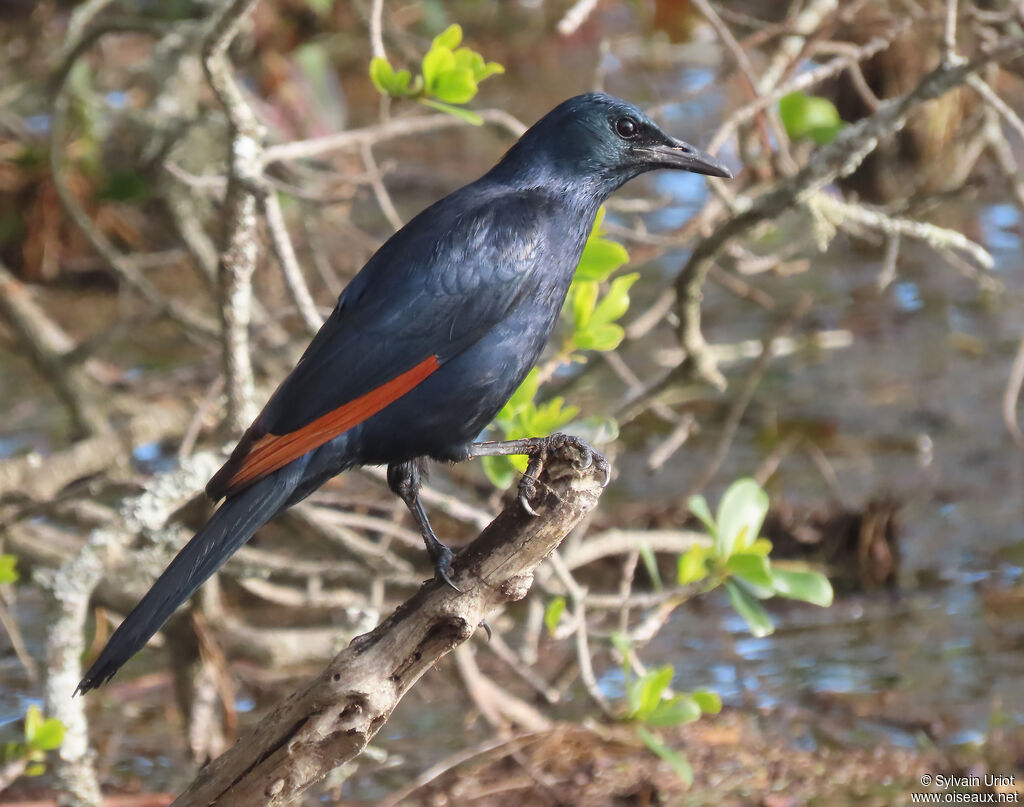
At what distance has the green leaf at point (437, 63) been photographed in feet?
11.6

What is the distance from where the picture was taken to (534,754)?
15.0 feet

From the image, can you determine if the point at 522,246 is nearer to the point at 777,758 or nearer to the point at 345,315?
the point at 345,315

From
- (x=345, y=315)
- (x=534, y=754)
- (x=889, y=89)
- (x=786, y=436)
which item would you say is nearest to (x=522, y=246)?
(x=345, y=315)

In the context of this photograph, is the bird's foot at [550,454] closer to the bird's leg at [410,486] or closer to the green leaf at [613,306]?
the bird's leg at [410,486]

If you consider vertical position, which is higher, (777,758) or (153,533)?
(153,533)

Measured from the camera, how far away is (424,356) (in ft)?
10.7

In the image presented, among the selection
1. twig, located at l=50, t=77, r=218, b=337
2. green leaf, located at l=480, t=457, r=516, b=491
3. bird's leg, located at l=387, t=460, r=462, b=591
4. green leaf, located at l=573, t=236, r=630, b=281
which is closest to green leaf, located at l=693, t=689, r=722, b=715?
green leaf, located at l=480, t=457, r=516, b=491

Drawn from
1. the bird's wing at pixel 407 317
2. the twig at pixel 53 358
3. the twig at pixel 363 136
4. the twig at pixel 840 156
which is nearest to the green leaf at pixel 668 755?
the bird's wing at pixel 407 317

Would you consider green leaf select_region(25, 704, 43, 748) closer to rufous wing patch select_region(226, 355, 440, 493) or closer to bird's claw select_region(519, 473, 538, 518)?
rufous wing patch select_region(226, 355, 440, 493)

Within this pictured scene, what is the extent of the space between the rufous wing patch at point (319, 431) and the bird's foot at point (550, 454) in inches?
12.9

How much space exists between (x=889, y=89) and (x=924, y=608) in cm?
385

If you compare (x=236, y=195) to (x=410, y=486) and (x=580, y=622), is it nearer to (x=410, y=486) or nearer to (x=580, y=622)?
(x=410, y=486)

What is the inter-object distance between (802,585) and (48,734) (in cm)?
186

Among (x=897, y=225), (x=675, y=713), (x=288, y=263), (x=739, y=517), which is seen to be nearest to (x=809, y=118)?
(x=897, y=225)
